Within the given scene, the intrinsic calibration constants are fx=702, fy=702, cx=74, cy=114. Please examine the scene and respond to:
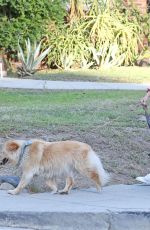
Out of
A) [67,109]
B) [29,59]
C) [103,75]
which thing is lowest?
[103,75]

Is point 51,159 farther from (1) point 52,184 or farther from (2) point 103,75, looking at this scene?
(2) point 103,75

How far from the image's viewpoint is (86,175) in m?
8.21

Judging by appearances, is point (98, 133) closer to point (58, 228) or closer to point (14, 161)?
point (14, 161)

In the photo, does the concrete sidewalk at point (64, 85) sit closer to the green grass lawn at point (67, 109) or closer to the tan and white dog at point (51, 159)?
the green grass lawn at point (67, 109)

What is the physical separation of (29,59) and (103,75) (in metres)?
2.39

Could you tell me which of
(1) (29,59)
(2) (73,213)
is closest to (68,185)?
(2) (73,213)

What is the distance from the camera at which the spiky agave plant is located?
71.5ft

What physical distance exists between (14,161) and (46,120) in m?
3.36

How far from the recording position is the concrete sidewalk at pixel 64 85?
1866 cm

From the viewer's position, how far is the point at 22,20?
893 inches

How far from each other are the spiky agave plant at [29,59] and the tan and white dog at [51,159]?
1355 centimetres

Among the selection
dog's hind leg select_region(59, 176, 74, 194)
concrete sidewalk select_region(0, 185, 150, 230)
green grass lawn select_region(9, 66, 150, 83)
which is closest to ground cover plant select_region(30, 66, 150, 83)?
green grass lawn select_region(9, 66, 150, 83)

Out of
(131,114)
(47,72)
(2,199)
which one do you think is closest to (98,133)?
(131,114)

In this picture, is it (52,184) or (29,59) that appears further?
(29,59)
